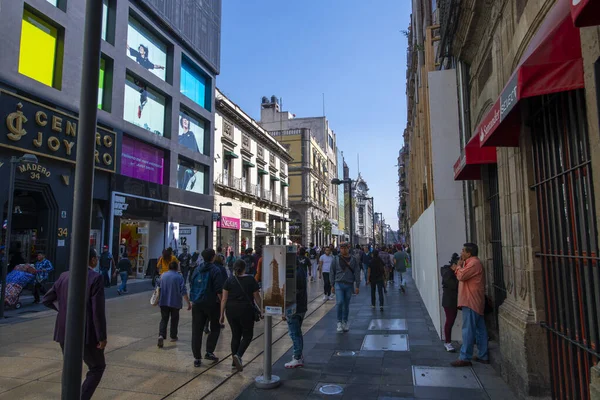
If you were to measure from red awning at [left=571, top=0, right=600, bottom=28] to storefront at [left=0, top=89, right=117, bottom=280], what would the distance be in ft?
51.3

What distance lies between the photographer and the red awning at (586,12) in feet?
8.23

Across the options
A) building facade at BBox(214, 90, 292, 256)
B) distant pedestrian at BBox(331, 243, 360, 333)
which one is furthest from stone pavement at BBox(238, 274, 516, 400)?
building facade at BBox(214, 90, 292, 256)

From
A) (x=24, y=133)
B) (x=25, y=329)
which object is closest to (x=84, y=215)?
(x=25, y=329)

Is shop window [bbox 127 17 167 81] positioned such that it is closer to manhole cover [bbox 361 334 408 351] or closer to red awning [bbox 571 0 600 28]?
manhole cover [bbox 361 334 408 351]

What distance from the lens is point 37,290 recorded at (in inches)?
501

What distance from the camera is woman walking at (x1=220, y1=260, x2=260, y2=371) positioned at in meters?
5.99

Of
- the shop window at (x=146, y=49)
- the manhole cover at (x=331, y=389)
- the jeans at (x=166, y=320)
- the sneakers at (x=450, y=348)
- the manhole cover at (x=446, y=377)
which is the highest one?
the shop window at (x=146, y=49)

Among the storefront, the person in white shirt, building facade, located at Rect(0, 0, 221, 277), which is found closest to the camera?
the storefront

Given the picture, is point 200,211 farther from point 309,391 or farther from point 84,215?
point 84,215

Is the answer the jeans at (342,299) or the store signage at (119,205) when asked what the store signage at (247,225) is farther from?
the jeans at (342,299)

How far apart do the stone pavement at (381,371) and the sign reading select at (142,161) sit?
1508 cm

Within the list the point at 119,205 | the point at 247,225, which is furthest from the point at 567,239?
the point at 247,225

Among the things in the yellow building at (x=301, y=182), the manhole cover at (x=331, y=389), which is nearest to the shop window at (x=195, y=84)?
the manhole cover at (x=331, y=389)

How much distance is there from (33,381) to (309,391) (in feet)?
12.1
